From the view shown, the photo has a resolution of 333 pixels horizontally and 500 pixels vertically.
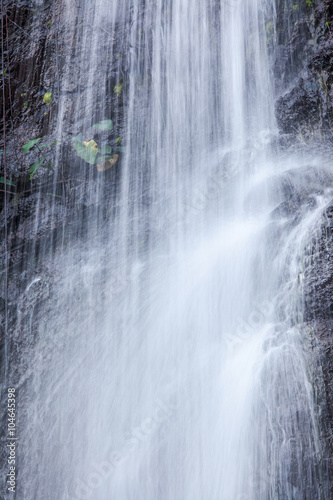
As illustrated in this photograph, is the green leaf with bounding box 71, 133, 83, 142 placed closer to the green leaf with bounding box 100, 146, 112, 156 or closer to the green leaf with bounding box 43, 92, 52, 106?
the green leaf with bounding box 100, 146, 112, 156

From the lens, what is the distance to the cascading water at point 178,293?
298 cm

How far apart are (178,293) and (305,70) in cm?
265

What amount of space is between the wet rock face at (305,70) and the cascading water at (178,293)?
9.3 inches

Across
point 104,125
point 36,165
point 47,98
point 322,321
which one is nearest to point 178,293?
point 322,321

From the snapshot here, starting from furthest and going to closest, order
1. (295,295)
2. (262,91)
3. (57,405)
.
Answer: (262,91)
(57,405)
(295,295)

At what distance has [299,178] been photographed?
4.05 m

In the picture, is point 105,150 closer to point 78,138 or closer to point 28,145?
point 78,138

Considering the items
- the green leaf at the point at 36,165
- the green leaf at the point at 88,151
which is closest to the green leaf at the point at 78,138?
the green leaf at the point at 88,151

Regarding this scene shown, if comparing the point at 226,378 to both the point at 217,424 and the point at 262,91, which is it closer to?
the point at 217,424

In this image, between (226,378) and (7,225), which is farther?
(7,225)

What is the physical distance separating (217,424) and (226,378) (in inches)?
13.0

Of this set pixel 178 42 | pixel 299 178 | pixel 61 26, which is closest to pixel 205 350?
pixel 299 178

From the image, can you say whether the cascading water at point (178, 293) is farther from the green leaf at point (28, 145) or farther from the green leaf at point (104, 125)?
the green leaf at point (28, 145)

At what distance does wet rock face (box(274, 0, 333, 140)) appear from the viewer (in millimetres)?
4129
